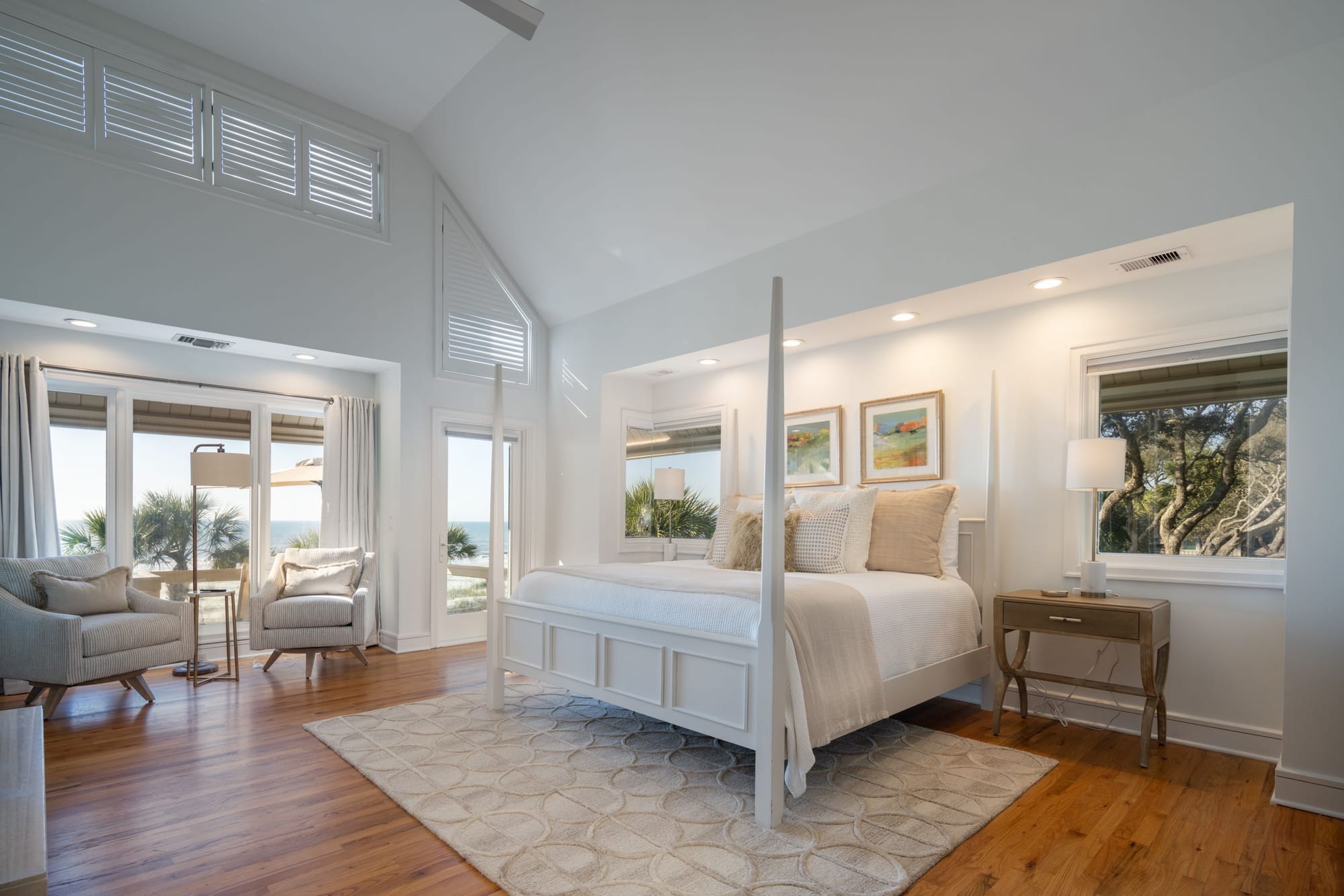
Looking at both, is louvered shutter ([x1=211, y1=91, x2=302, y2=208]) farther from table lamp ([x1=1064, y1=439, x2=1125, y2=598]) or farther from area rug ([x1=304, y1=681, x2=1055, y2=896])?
table lamp ([x1=1064, y1=439, x2=1125, y2=598])

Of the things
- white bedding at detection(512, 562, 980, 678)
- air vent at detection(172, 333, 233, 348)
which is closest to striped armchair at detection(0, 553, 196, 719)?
air vent at detection(172, 333, 233, 348)

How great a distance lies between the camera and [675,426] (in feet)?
20.1

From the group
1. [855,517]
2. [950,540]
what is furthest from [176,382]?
[950,540]

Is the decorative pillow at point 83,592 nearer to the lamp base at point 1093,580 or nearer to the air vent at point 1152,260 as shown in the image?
the lamp base at point 1093,580

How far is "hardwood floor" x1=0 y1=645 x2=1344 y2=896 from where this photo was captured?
213cm

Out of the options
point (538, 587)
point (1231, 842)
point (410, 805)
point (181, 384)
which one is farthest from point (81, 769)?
point (1231, 842)

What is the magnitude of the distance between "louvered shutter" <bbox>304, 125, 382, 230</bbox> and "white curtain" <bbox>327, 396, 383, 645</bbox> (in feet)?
4.69

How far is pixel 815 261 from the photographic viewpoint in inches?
172

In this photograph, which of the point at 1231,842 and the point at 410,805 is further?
the point at 410,805

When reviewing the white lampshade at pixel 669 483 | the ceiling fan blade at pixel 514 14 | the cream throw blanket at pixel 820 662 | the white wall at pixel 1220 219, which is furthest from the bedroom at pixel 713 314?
the ceiling fan blade at pixel 514 14

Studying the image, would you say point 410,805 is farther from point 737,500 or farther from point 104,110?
point 104,110

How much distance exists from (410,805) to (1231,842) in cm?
281

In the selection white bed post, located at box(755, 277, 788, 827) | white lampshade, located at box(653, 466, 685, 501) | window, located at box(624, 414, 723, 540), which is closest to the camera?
white bed post, located at box(755, 277, 788, 827)

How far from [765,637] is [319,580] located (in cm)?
369
